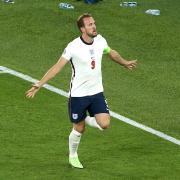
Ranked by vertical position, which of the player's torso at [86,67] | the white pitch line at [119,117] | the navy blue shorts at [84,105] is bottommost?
the white pitch line at [119,117]

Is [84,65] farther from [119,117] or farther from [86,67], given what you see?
[119,117]

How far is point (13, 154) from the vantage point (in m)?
14.8

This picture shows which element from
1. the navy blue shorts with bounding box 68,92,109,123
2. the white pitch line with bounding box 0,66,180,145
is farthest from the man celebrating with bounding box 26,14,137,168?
the white pitch line with bounding box 0,66,180,145

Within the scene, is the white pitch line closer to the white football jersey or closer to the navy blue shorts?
the navy blue shorts

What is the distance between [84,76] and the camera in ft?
45.7

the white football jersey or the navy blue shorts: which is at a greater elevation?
the white football jersey

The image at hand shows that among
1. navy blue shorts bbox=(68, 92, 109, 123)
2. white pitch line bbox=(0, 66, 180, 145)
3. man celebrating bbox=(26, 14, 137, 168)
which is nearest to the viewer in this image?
man celebrating bbox=(26, 14, 137, 168)

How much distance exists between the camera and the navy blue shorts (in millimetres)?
14070

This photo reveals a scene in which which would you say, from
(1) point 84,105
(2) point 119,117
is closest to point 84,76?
(1) point 84,105

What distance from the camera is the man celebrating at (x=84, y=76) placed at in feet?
45.3

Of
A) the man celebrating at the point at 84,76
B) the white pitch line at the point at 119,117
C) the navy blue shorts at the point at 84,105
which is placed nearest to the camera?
the man celebrating at the point at 84,76

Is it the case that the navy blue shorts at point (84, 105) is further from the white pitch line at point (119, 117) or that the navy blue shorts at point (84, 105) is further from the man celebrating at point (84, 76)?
the white pitch line at point (119, 117)

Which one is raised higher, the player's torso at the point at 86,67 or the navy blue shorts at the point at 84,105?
the player's torso at the point at 86,67

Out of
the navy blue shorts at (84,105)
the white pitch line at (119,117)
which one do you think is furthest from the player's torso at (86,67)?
the white pitch line at (119,117)
